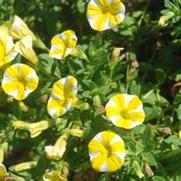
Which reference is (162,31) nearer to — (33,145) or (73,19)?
(73,19)

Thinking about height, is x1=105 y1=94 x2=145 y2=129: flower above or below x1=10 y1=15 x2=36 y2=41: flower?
below

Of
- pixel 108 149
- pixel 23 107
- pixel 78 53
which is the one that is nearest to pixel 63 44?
pixel 78 53

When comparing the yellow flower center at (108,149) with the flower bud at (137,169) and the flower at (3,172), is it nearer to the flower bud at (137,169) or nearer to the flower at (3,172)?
the flower bud at (137,169)

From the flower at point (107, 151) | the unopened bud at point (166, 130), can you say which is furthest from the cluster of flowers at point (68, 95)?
the unopened bud at point (166, 130)

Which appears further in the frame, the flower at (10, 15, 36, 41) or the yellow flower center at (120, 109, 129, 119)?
the flower at (10, 15, 36, 41)

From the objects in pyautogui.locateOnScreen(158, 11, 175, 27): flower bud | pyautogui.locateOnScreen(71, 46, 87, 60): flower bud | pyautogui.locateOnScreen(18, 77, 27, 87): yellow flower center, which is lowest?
pyautogui.locateOnScreen(18, 77, 27, 87): yellow flower center

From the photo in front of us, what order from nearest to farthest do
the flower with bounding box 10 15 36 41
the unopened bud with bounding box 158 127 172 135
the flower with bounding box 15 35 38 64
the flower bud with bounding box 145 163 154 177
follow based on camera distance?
the flower bud with bounding box 145 163 154 177
the unopened bud with bounding box 158 127 172 135
the flower with bounding box 15 35 38 64
the flower with bounding box 10 15 36 41

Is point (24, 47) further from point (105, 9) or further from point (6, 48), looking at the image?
point (105, 9)

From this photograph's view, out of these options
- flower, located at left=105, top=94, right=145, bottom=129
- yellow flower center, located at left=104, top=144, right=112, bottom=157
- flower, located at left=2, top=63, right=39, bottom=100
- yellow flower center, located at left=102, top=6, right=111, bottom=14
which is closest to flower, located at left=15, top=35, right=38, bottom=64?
flower, located at left=2, top=63, right=39, bottom=100

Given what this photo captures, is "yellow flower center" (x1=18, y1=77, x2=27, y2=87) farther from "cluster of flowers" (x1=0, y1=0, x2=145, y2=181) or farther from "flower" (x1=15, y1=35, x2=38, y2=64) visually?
"flower" (x1=15, y1=35, x2=38, y2=64)
